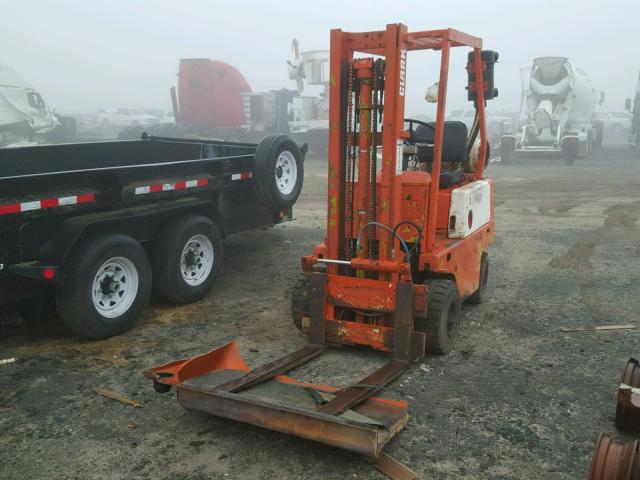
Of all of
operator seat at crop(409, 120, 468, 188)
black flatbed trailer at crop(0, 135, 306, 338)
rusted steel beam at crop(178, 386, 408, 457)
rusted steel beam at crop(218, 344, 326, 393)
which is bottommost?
rusted steel beam at crop(218, 344, 326, 393)

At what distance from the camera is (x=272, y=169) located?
274 inches

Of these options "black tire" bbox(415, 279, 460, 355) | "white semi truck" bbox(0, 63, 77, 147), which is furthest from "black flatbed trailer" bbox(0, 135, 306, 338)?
"white semi truck" bbox(0, 63, 77, 147)

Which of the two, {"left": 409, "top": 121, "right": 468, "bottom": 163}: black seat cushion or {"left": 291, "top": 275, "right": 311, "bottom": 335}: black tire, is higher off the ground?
{"left": 409, "top": 121, "right": 468, "bottom": 163}: black seat cushion

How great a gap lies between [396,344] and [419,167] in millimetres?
1836

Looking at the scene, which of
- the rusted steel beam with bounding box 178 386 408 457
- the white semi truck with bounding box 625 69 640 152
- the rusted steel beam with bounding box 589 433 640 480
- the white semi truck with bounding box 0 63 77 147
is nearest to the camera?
the rusted steel beam with bounding box 589 433 640 480

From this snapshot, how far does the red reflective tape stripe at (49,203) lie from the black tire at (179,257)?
3.93 ft

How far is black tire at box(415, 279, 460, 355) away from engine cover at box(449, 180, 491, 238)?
576mm

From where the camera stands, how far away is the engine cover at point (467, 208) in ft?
17.3

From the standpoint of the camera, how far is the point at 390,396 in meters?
4.24

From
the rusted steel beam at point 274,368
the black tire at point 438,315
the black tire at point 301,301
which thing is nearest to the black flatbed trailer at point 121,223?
the black tire at point 301,301

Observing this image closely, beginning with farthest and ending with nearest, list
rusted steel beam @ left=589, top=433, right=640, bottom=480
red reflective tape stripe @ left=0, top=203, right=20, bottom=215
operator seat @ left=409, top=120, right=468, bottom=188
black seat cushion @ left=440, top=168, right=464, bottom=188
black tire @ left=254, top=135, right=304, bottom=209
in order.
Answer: black tire @ left=254, top=135, right=304, bottom=209, operator seat @ left=409, top=120, right=468, bottom=188, black seat cushion @ left=440, top=168, right=464, bottom=188, red reflective tape stripe @ left=0, top=203, right=20, bottom=215, rusted steel beam @ left=589, top=433, right=640, bottom=480

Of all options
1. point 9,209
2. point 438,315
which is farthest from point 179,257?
→ point 438,315

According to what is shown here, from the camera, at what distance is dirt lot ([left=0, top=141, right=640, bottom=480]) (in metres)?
3.47

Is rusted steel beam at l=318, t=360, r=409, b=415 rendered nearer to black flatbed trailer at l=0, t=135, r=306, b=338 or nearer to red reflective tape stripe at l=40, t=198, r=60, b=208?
black flatbed trailer at l=0, t=135, r=306, b=338
